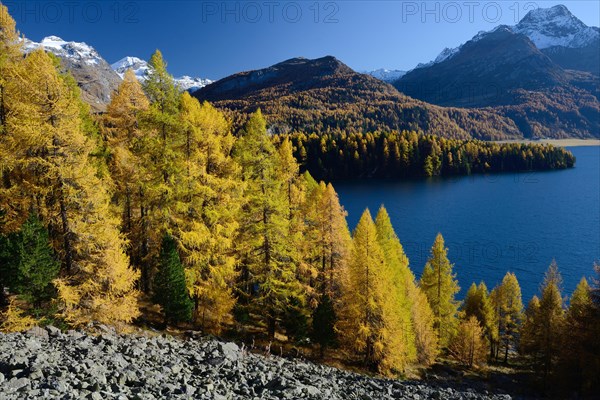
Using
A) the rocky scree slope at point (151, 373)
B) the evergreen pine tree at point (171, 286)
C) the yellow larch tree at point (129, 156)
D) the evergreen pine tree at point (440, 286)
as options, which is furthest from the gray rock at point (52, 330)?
the evergreen pine tree at point (440, 286)

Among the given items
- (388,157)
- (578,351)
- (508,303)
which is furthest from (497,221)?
(388,157)

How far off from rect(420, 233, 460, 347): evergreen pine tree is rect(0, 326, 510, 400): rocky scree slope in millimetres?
17802

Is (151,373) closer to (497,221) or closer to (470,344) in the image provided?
(470,344)

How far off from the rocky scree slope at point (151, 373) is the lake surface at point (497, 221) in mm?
44081

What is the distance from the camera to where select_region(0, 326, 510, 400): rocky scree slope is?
1202cm

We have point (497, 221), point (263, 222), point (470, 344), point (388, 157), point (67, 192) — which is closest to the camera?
point (67, 192)

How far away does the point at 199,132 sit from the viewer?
2336cm

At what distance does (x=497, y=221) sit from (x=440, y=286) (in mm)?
60274

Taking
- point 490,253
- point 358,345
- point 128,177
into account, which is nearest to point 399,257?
point 358,345

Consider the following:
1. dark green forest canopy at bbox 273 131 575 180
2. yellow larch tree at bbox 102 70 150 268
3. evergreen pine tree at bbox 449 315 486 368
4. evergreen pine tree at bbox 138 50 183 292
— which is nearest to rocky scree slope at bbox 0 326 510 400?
evergreen pine tree at bbox 138 50 183 292

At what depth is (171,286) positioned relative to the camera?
22.8m

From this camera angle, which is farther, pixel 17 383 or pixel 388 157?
pixel 388 157

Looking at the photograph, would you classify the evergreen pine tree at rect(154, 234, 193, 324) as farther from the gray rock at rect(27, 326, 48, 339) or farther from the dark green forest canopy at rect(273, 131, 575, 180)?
the dark green forest canopy at rect(273, 131, 575, 180)

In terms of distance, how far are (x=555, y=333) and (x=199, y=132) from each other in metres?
33.3
